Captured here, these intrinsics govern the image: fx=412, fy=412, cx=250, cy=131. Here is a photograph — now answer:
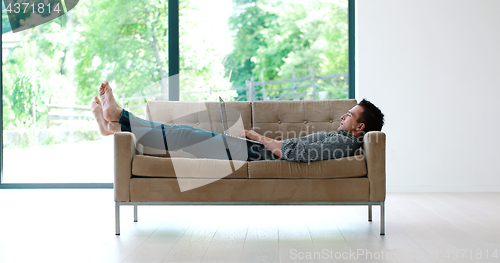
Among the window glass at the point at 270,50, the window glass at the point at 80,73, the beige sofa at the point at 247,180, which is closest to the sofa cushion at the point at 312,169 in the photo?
the beige sofa at the point at 247,180

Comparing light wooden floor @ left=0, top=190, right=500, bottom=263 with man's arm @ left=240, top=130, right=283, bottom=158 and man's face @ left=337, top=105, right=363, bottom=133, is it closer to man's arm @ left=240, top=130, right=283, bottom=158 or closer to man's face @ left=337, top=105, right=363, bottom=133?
man's arm @ left=240, top=130, right=283, bottom=158

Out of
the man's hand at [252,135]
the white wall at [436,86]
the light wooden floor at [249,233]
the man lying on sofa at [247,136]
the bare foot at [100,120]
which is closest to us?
the light wooden floor at [249,233]

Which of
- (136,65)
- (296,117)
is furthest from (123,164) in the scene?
(136,65)

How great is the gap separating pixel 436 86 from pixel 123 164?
9.74ft

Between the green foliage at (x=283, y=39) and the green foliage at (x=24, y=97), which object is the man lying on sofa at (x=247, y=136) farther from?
the green foliage at (x=24, y=97)

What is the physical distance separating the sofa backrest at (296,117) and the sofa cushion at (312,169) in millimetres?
572

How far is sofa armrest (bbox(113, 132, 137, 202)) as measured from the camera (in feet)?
7.34

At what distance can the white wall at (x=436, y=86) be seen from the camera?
3836 millimetres

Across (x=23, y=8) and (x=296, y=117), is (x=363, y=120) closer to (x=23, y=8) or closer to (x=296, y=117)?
(x=296, y=117)

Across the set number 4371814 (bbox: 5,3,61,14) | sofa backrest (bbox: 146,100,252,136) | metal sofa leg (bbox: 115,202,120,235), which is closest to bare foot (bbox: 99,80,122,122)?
sofa backrest (bbox: 146,100,252,136)

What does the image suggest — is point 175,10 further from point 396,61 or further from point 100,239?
point 100,239

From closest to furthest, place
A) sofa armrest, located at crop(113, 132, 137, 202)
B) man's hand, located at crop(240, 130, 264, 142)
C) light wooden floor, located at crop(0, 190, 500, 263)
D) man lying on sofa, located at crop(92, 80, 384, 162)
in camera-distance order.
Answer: light wooden floor, located at crop(0, 190, 500, 263)
sofa armrest, located at crop(113, 132, 137, 202)
man lying on sofa, located at crop(92, 80, 384, 162)
man's hand, located at crop(240, 130, 264, 142)

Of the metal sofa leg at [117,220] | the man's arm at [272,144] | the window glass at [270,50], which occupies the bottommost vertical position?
the metal sofa leg at [117,220]

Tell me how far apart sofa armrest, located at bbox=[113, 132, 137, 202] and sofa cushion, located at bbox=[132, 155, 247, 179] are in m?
0.04
